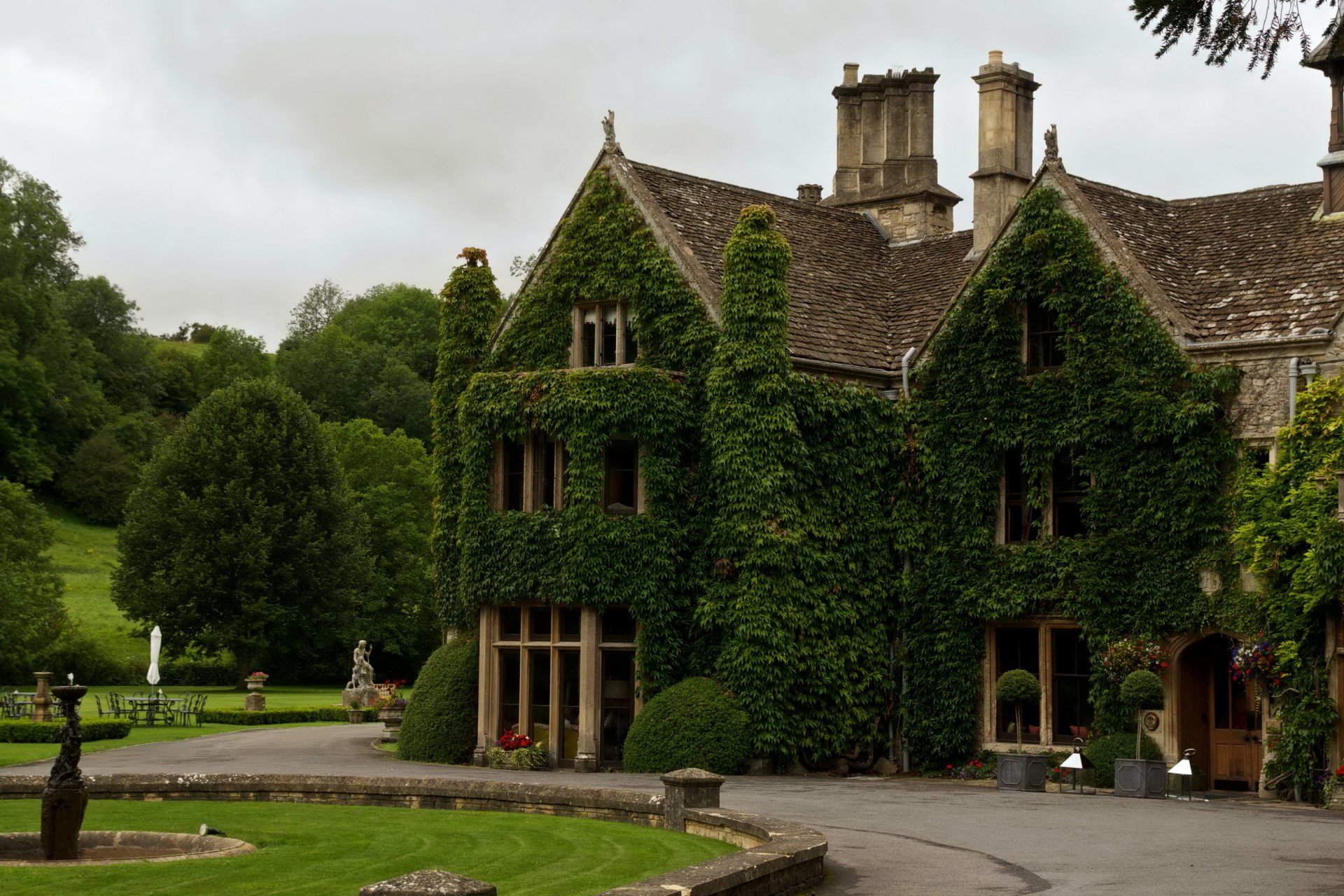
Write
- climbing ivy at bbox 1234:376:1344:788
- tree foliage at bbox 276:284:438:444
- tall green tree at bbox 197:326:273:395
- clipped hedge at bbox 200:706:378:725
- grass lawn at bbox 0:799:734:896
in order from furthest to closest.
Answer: tall green tree at bbox 197:326:273:395
tree foliage at bbox 276:284:438:444
clipped hedge at bbox 200:706:378:725
climbing ivy at bbox 1234:376:1344:788
grass lawn at bbox 0:799:734:896

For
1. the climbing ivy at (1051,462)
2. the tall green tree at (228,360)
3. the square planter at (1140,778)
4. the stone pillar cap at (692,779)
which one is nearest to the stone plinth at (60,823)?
the stone pillar cap at (692,779)

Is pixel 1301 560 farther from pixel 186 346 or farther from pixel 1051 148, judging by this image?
pixel 186 346

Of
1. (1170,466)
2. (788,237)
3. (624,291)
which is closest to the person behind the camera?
(1170,466)

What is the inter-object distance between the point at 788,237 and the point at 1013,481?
24.7 feet

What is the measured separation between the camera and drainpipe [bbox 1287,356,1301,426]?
27.8 metres

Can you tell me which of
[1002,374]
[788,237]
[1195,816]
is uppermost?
[788,237]

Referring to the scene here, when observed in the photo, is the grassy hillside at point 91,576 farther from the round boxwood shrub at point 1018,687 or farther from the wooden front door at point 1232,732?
the wooden front door at point 1232,732

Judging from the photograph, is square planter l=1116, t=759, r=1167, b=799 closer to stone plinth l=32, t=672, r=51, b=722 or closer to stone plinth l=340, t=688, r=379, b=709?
stone plinth l=32, t=672, r=51, b=722

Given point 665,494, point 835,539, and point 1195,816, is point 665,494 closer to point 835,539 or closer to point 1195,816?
point 835,539

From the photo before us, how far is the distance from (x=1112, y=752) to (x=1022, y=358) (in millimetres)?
7060

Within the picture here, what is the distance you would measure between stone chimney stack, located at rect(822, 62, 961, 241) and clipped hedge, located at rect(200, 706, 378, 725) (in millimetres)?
18982

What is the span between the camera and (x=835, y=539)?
101 feet

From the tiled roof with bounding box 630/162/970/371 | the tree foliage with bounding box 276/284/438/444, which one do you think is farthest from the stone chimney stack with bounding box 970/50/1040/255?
the tree foliage with bounding box 276/284/438/444

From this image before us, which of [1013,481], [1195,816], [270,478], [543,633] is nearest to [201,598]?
[270,478]
